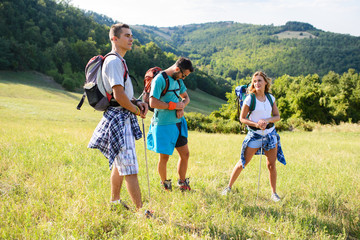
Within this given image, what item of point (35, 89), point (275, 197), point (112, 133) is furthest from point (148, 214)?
point (35, 89)

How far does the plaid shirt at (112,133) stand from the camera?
3.27m

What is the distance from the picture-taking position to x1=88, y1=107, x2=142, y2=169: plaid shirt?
3270 mm

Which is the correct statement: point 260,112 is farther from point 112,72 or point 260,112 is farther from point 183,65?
point 112,72

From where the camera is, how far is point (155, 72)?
15.0 ft

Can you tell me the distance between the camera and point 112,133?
328 cm

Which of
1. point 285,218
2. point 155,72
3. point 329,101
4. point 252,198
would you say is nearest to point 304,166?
point 252,198

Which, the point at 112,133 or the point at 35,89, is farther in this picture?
the point at 35,89

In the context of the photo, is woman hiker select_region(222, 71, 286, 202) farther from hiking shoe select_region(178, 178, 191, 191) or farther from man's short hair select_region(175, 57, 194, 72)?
man's short hair select_region(175, 57, 194, 72)

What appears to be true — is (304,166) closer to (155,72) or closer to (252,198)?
(252,198)

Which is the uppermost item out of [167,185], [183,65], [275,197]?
[183,65]

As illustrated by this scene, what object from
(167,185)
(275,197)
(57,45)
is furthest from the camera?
(57,45)

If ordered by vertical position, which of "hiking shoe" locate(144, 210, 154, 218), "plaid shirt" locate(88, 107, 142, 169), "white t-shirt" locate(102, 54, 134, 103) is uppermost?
"white t-shirt" locate(102, 54, 134, 103)

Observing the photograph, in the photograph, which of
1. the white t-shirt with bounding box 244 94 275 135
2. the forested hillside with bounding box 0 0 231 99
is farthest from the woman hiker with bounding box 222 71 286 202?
the forested hillside with bounding box 0 0 231 99

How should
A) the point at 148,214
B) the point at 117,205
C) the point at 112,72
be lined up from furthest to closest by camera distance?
the point at 117,205 < the point at 148,214 < the point at 112,72
